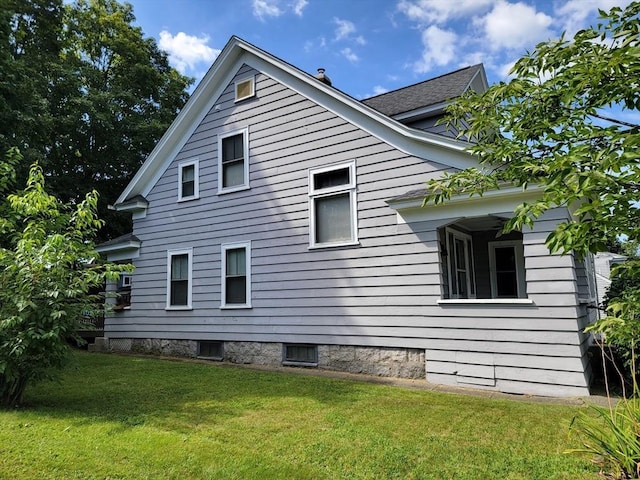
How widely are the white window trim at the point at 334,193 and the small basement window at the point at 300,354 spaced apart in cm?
212

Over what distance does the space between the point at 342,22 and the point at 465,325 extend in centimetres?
815

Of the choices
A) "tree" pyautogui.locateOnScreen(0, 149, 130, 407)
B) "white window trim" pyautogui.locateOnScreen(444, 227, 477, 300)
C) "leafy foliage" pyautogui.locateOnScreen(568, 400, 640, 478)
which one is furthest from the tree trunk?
"white window trim" pyautogui.locateOnScreen(444, 227, 477, 300)

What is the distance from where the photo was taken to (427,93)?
378 inches

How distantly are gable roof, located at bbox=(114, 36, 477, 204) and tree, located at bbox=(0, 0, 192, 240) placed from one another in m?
5.79

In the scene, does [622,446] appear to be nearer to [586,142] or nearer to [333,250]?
[586,142]

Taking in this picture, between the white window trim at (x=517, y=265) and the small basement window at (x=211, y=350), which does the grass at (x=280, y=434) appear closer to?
the small basement window at (x=211, y=350)

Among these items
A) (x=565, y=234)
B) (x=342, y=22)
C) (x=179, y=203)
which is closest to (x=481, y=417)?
(x=565, y=234)

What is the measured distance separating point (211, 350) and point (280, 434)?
20.3 feet

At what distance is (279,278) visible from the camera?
9.11 m

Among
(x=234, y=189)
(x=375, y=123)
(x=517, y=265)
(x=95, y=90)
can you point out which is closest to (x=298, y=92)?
(x=375, y=123)

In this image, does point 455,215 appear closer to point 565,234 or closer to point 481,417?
point 481,417

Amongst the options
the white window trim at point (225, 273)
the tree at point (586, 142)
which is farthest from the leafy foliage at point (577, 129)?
the white window trim at point (225, 273)

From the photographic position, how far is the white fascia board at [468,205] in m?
6.38

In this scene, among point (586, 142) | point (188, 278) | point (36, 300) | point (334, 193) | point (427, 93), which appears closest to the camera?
point (586, 142)
